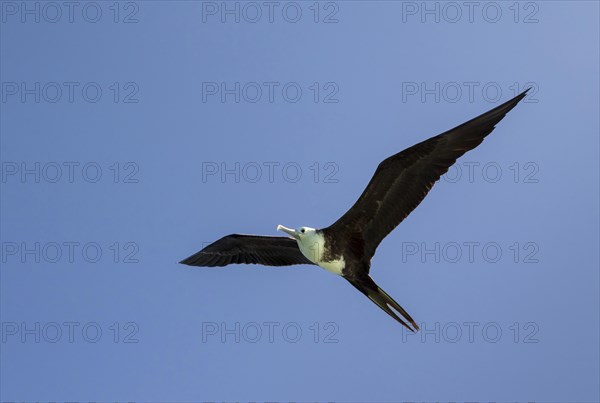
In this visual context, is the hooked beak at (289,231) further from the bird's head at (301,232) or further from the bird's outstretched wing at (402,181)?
the bird's outstretched wing at (402,181)

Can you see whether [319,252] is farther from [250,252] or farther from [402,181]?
[250,252]

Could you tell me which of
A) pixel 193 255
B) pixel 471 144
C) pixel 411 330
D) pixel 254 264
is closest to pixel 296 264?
pixel 254 264

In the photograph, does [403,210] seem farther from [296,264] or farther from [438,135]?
[296,264]

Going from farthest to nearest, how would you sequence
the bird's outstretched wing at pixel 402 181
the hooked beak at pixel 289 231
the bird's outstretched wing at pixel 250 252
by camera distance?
the bird's outstretched wing at pixel 250 252 → the hooked beak at pixel 289 231 → the bird's outstretched wing at pixel 402 181

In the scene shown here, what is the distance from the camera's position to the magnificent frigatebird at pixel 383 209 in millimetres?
7215

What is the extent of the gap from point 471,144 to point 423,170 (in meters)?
0.44

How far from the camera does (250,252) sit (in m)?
8.73

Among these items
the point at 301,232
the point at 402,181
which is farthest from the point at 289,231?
the point at 402,181

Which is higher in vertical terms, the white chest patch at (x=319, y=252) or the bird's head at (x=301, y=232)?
the bird's head at (x=301, y=232)

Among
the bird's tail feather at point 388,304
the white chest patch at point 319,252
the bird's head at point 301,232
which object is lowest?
the bird's tail feather at point 388,304

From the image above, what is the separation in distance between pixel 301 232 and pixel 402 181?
100 centimetres

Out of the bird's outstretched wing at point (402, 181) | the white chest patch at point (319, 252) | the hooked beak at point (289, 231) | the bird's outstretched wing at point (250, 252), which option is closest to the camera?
the bird's outstretched wing at point (402, 181)

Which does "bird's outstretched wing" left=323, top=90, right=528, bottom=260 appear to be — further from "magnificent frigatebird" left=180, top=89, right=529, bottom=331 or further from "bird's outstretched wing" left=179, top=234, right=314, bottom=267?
"bird's outstretched wing" left=179, top=234, right=314, bottom=267

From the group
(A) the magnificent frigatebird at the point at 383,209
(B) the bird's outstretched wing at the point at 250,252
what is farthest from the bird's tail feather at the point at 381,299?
(B) the bird's outstretched wing at the point at 250,252
